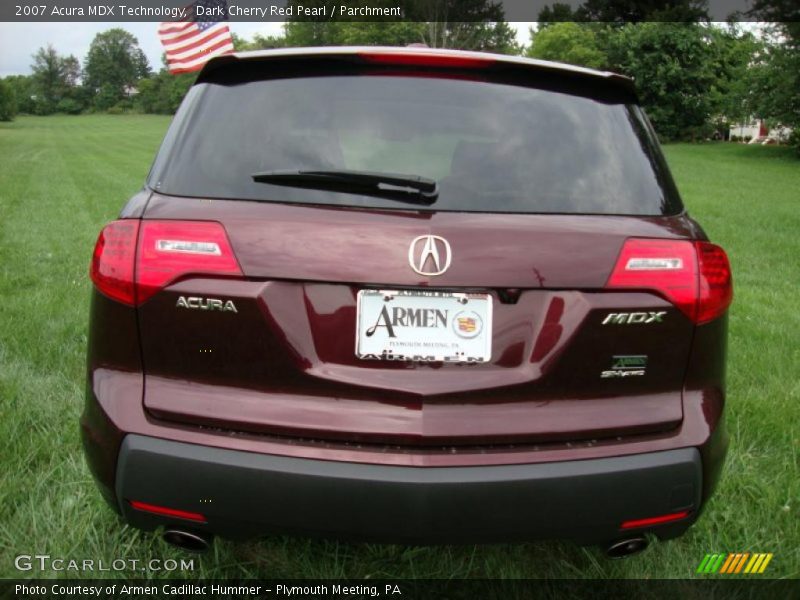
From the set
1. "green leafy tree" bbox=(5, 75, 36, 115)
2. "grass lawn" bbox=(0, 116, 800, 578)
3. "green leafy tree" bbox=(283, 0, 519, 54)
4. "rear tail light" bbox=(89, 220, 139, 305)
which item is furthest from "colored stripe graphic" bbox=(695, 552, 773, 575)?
"green leafy tree" bbox=(5, 75, 36, 115)

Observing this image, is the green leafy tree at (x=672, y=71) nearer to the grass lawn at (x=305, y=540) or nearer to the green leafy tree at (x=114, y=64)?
the grass lawn at (x=305, y=540)

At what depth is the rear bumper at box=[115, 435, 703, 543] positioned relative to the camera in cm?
179

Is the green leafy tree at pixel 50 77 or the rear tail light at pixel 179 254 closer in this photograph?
the rear tail light at pixel 179 254

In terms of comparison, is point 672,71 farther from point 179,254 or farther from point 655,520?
point 179,254

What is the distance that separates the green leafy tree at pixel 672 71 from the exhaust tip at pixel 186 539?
44.4 m

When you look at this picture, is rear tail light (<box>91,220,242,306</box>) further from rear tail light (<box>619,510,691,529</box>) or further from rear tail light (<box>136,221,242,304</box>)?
rear tail light (<box>619,510,691,529</box>)

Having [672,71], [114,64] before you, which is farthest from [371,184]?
[114,64]

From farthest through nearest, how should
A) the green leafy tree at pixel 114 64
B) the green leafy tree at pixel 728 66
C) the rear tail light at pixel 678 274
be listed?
the green leafy tree at pixel 114 64
the green leafy tree at pixel 728 66
the rear tail light at pixel 678 274

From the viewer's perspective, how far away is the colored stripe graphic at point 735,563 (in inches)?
99.4

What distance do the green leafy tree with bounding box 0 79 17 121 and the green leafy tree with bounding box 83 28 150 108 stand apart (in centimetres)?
3229

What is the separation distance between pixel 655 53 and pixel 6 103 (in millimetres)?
61198

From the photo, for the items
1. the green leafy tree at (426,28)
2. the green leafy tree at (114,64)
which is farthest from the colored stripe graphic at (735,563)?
the green leafy tree at (114,64)

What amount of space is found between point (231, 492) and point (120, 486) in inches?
13.3

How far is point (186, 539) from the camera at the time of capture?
2082 mm
